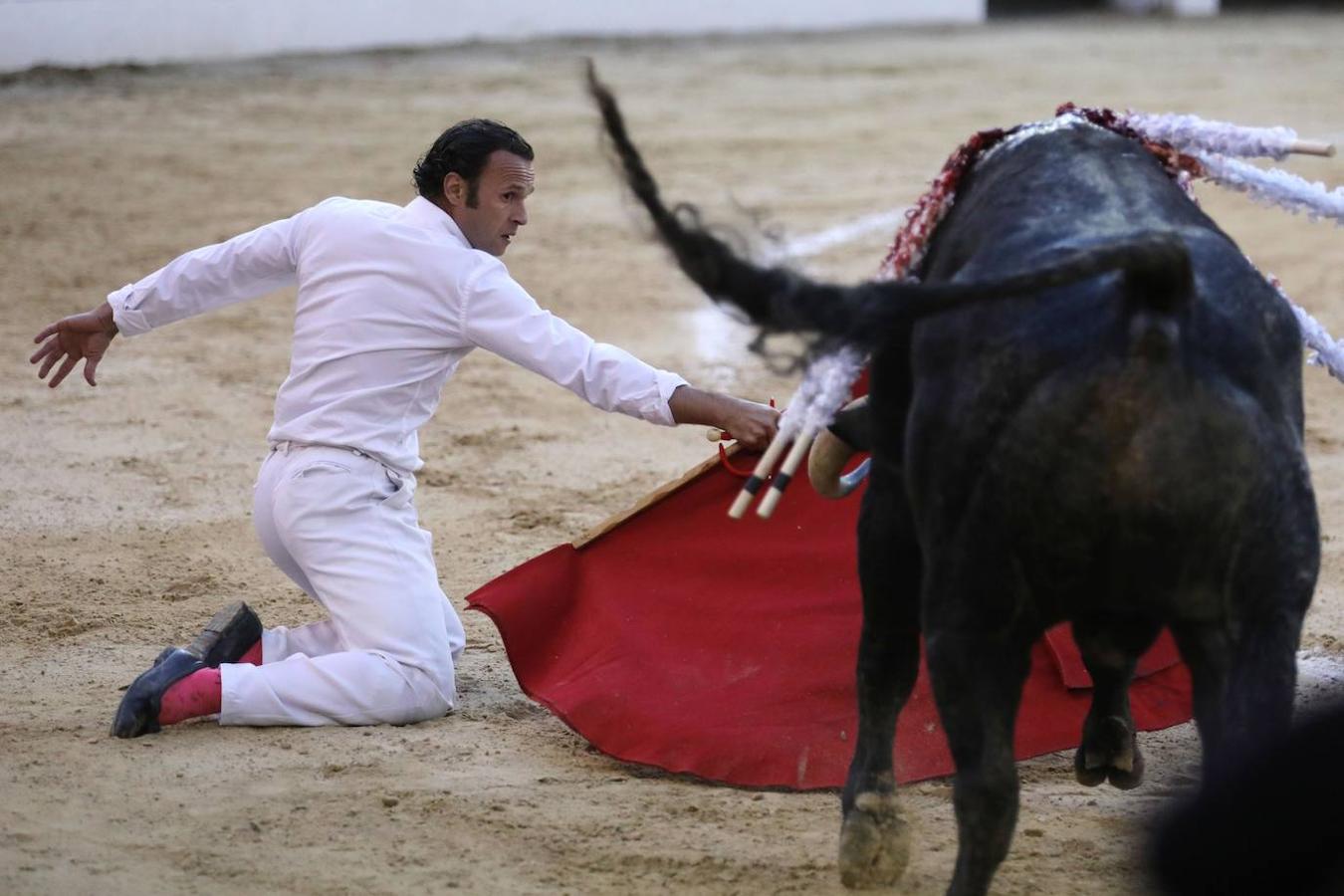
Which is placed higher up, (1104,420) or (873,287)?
(873,287)

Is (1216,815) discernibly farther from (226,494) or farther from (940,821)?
(226,494)

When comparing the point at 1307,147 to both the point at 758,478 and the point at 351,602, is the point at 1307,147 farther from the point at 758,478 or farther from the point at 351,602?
the point at 351,602

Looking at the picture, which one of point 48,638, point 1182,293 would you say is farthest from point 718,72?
point 1182,293

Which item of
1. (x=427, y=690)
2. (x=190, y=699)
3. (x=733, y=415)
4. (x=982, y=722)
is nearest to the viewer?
(x=982, y=722)

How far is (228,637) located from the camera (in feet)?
13.9

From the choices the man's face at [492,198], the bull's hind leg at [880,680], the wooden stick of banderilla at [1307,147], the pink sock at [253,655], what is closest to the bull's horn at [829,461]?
the bull's hind leg at [880,680]

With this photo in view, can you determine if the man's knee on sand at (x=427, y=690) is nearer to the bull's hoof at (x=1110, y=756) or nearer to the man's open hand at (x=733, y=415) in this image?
the man's open hand at (x=733, y=415)

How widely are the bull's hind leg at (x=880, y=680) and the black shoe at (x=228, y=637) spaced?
1558mm

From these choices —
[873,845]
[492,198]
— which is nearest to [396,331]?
[492,198]

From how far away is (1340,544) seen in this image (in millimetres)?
5348

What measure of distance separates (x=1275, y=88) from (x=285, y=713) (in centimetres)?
1120

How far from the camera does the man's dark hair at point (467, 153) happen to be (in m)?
4.16

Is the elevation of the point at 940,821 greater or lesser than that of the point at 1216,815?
lesser

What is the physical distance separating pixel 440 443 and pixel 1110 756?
330cm
